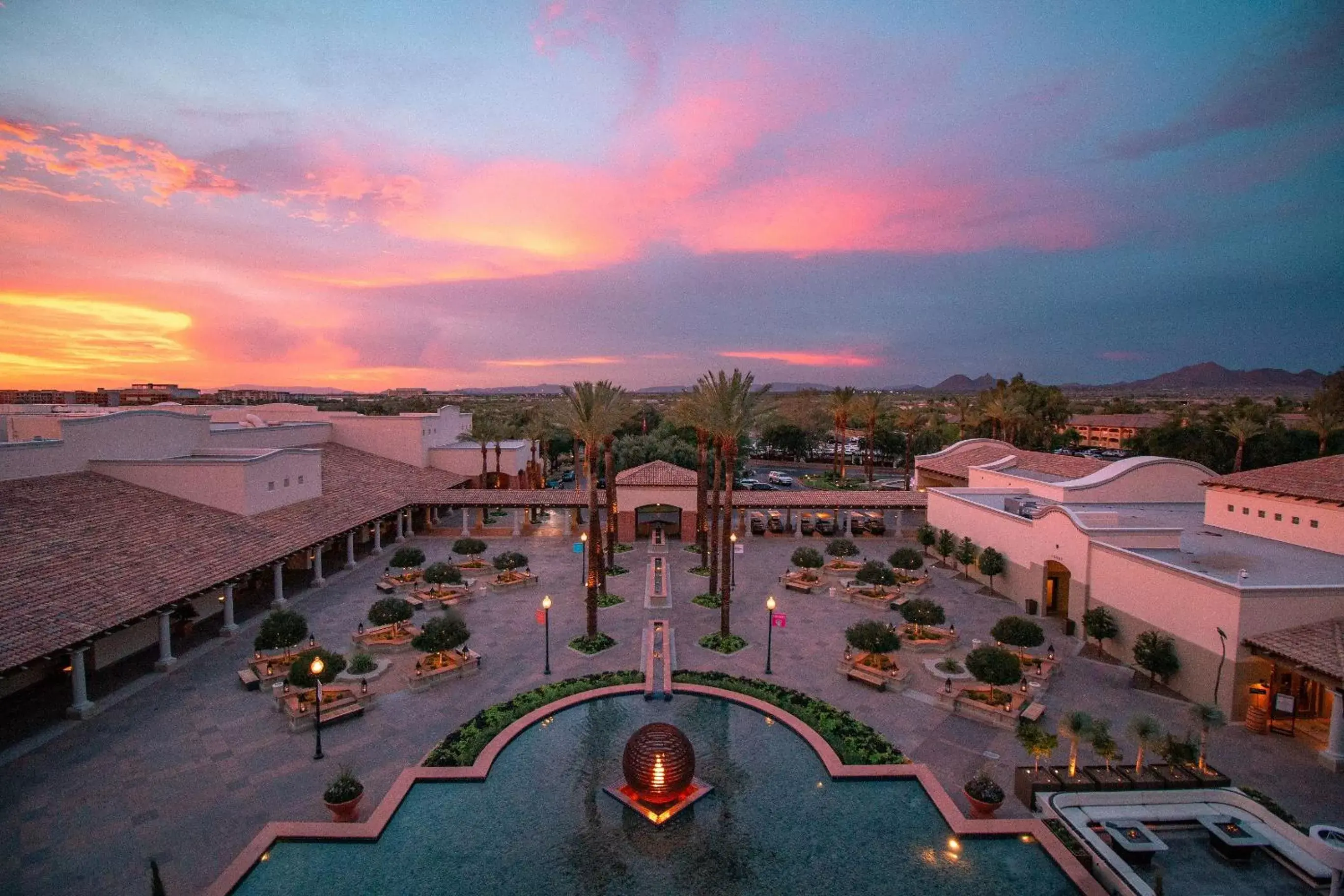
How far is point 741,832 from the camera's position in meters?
13.4

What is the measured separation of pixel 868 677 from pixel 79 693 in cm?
2429

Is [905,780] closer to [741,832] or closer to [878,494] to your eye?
[741,832]

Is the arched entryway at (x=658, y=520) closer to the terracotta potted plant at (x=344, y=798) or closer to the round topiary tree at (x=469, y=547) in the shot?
the round topiary tree at (x=469, y=547)

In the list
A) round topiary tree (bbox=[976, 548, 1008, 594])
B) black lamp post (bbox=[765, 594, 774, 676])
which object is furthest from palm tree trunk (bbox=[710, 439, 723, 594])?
round topiary tree (bbox=[976, 548, 1008, 594])

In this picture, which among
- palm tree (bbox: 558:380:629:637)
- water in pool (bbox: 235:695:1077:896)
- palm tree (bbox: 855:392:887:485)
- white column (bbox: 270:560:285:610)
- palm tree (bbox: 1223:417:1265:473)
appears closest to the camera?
water in pool (bbox: 235:695:1077:896)

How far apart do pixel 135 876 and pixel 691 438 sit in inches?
2268

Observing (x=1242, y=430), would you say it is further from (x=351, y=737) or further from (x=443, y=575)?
(x=351, y=737)

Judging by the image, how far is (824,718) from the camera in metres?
18.1

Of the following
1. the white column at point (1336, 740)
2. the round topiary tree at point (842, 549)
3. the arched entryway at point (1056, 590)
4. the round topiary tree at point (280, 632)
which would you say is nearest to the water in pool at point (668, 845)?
the round topiary tree at point (280, 632)

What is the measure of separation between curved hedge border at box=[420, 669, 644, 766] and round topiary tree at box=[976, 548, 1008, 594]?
1988 cm

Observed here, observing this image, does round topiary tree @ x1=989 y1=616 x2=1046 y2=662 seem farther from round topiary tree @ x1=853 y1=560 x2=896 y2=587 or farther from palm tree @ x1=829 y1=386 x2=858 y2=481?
palm tree @ x1=829 y1=386 x2=858 y2=481

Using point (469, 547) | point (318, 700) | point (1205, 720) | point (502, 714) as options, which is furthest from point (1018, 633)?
point (469, 547)

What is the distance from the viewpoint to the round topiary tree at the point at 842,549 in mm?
32812

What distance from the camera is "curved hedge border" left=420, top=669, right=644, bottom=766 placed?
1616cm
